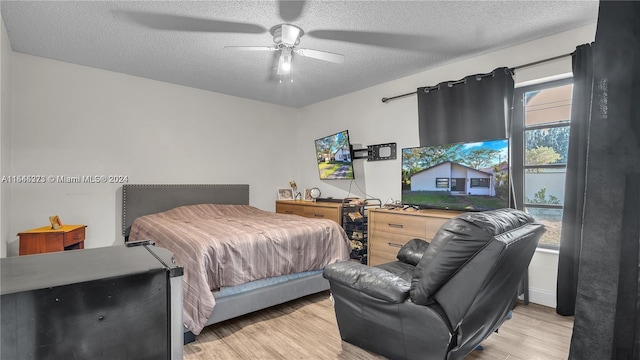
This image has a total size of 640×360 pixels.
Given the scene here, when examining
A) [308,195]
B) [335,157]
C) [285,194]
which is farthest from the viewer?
[285,194]

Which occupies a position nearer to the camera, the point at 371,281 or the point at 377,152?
the point at 371,281

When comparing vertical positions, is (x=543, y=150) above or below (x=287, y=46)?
below

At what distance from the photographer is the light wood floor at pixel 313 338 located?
212 cm

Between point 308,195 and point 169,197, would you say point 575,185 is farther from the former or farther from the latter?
point 169,197

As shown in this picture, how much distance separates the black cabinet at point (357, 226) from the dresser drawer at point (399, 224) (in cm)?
29

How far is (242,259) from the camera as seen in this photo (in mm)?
2535

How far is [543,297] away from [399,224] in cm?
149

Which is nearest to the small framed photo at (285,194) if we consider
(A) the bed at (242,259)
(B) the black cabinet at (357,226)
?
(B) the black cabinet at (357,226)

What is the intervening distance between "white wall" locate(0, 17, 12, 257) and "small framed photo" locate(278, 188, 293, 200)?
3471mm

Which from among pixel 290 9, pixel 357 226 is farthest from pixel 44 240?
pixel 357 226

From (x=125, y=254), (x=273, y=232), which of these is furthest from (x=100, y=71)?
(x=125, y=254)

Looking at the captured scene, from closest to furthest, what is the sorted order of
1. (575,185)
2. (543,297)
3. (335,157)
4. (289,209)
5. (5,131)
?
(575,185), (543,297), (5,131), (335,157), (289,209)

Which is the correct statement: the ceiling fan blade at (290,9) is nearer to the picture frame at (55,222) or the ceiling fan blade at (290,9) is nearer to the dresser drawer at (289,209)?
the dresser drawer at (289,209)

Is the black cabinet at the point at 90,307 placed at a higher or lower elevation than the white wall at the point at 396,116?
lower
